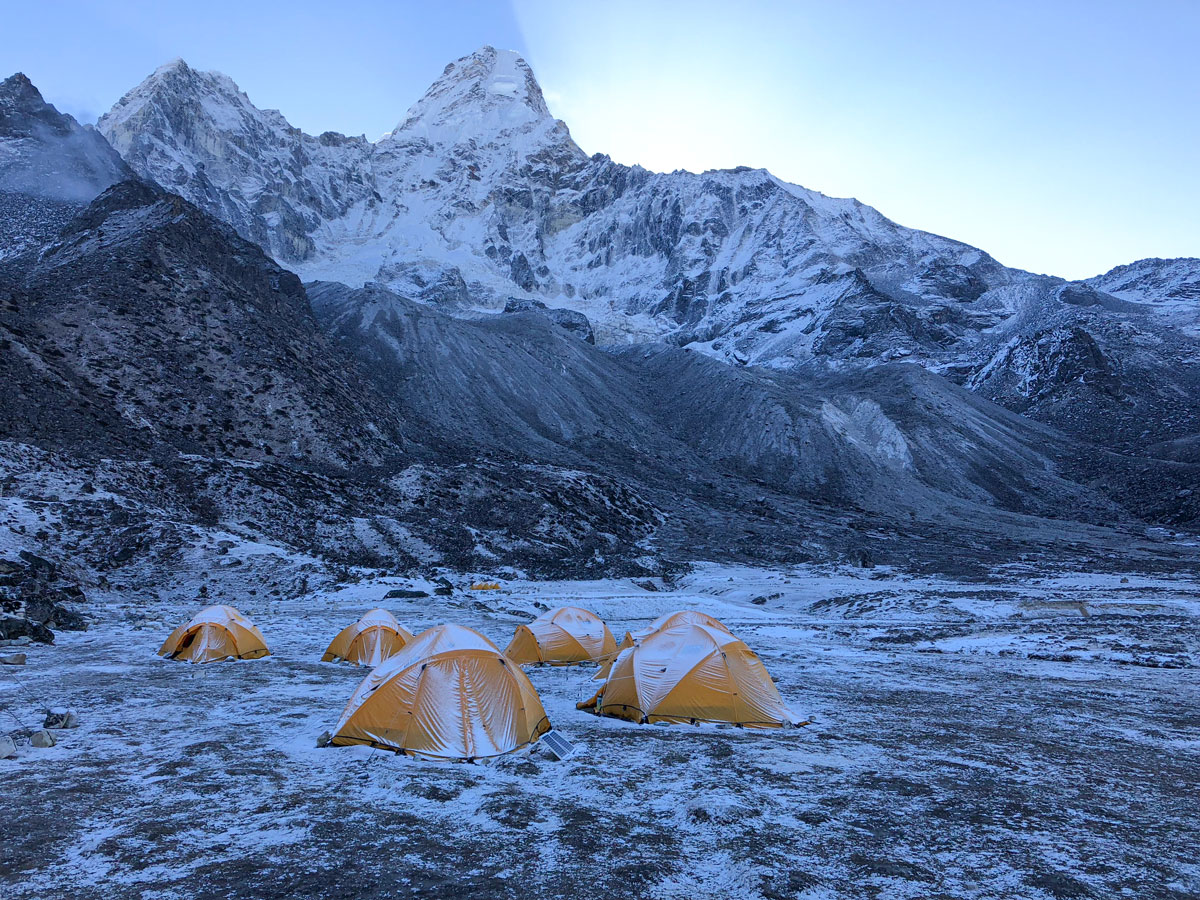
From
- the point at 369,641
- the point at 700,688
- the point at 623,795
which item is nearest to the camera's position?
the point at 623,795

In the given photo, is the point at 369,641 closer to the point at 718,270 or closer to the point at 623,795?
the point at 623,795

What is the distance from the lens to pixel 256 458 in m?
40.8

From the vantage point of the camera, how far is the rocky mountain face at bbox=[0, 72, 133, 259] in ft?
201

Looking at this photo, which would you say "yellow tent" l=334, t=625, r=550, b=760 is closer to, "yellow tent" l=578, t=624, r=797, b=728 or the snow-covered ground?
the snow-covered ground

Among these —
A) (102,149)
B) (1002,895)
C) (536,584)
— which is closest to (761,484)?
(536,584)

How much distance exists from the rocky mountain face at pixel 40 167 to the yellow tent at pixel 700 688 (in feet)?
228

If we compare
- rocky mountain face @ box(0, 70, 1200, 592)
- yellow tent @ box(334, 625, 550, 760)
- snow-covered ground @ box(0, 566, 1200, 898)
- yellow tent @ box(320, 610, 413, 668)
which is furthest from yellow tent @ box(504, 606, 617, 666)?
rocky mountain face @ box(0, 70, 1200, 592)

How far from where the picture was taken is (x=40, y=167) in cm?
7656

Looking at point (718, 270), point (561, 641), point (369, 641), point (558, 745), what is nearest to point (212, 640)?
point (369, 641)

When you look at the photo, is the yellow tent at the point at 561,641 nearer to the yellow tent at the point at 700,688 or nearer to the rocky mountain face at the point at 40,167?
the yellow tent at the point at 700,688

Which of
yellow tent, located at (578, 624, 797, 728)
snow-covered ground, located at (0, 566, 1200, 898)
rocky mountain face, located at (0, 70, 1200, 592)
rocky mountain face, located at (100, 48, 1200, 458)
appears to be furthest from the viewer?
rocky mountain face, located at (100, 48, 1200, 458)

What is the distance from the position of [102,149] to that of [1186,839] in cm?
12020

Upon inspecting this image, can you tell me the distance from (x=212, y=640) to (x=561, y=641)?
8641 millimetres

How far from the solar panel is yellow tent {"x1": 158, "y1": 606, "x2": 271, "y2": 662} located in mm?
10723
